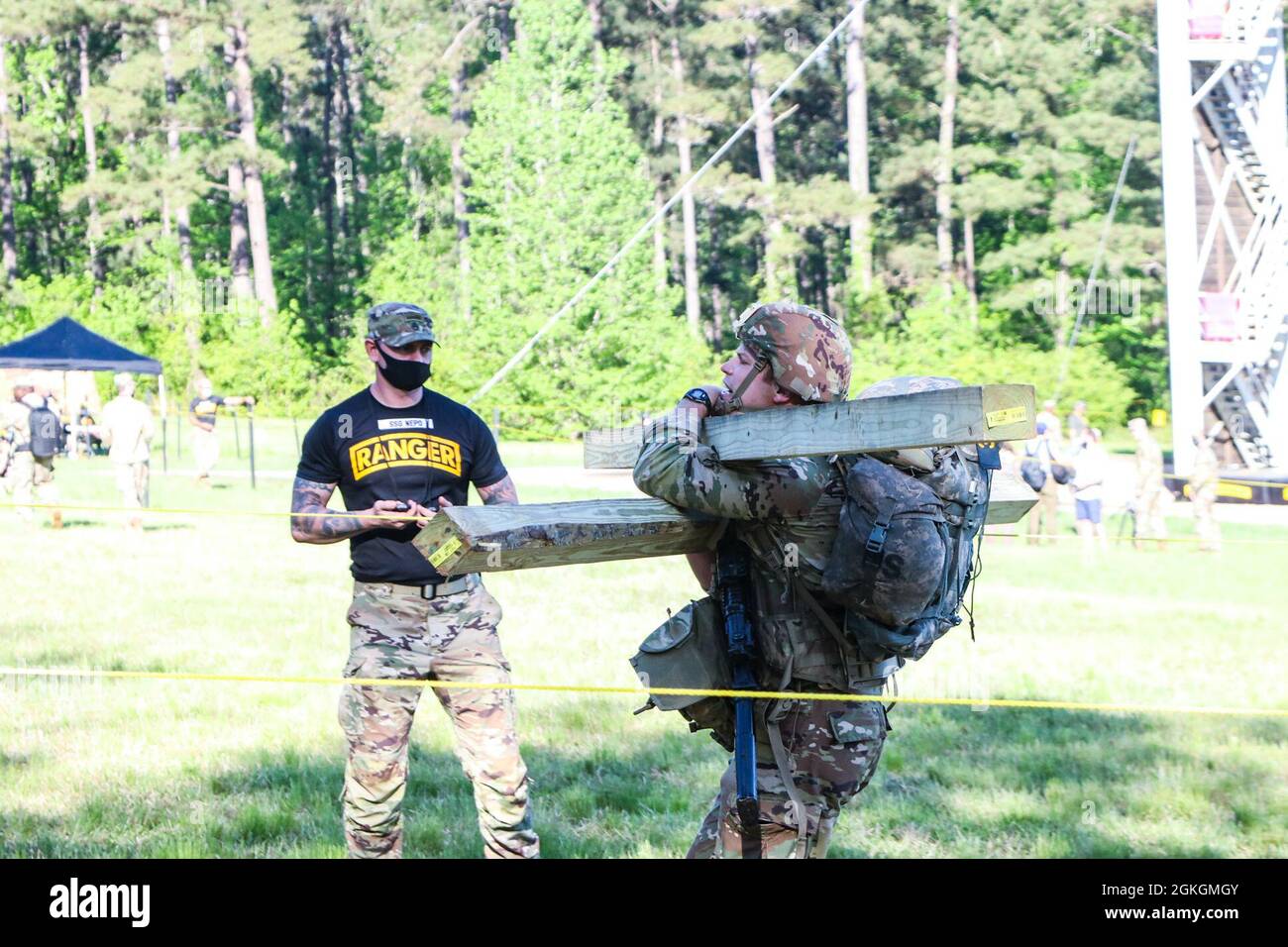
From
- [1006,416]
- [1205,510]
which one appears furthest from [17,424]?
[1006,416]

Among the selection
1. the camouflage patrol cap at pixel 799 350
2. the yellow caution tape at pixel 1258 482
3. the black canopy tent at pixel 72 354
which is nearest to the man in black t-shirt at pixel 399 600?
the camouflage patrol cap at pixel 799 350

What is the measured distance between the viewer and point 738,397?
3570mm

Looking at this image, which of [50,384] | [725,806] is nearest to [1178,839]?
[725,806]

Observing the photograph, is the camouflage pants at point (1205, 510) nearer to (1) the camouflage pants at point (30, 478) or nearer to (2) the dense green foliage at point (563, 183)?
(1) the camouflage pants at point (30, 478)

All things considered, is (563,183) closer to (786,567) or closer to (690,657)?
(690,657)

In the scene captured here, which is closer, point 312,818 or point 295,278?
point 312,818

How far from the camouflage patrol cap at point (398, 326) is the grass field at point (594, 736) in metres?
Result: 1.99

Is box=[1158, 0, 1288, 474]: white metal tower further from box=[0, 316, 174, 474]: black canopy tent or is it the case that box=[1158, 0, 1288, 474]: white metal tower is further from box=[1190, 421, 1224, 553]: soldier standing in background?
box=[0, 316, 174, 474]: black canopy tent

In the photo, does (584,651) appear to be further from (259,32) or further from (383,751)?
(259,32)

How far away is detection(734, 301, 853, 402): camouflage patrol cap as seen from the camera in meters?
3.49

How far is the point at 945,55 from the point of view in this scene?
41688mm

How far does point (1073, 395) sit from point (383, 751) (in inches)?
1340

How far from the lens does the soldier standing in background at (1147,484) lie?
→ 16750 millimetres

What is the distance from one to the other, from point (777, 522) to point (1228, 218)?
2654 centimetres
